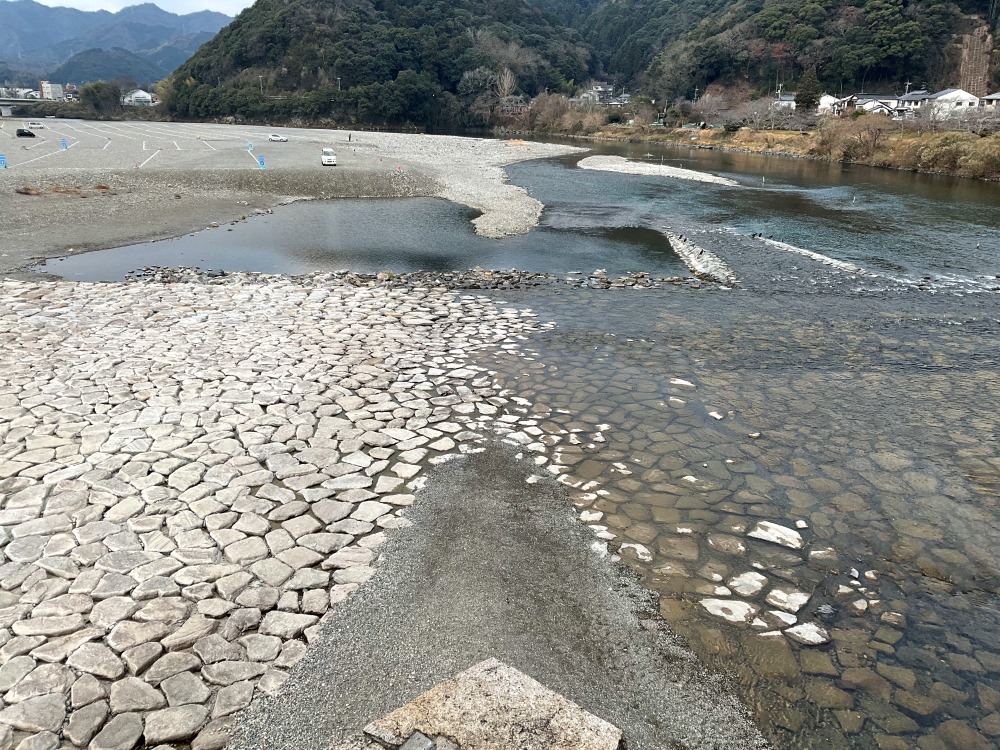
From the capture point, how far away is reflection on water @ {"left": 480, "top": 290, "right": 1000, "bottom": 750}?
4.22m

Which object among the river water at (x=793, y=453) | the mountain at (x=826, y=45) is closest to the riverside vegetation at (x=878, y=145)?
the river water at (x=793, y=453)

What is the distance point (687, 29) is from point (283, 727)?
528ft

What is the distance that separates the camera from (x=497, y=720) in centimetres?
354

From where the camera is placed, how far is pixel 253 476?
6.20 m

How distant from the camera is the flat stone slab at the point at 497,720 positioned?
341 cm

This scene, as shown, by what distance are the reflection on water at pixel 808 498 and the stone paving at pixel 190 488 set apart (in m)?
1.82

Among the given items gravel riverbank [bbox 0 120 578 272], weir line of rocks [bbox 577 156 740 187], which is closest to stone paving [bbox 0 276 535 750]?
gravel riverbank [bbox 0 120 578 272]

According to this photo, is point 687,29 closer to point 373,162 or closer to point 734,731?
point 373,162

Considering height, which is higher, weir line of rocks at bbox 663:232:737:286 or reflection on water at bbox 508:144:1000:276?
reflection on water at bbox 508:144:1000:276

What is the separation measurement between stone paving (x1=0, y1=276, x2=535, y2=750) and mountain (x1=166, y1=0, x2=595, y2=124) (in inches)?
4088

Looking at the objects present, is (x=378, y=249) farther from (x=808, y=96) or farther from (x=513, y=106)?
(x=513, y=106)

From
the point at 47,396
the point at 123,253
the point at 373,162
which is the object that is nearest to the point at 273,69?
the point at 373,162

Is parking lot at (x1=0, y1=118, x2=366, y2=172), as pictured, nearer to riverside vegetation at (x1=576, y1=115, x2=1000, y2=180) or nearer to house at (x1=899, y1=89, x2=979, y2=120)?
riverside vegetation at (x1=576, y1=115, x2=1000, y2=180)

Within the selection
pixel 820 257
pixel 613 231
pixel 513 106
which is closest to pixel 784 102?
pixel 513 106
